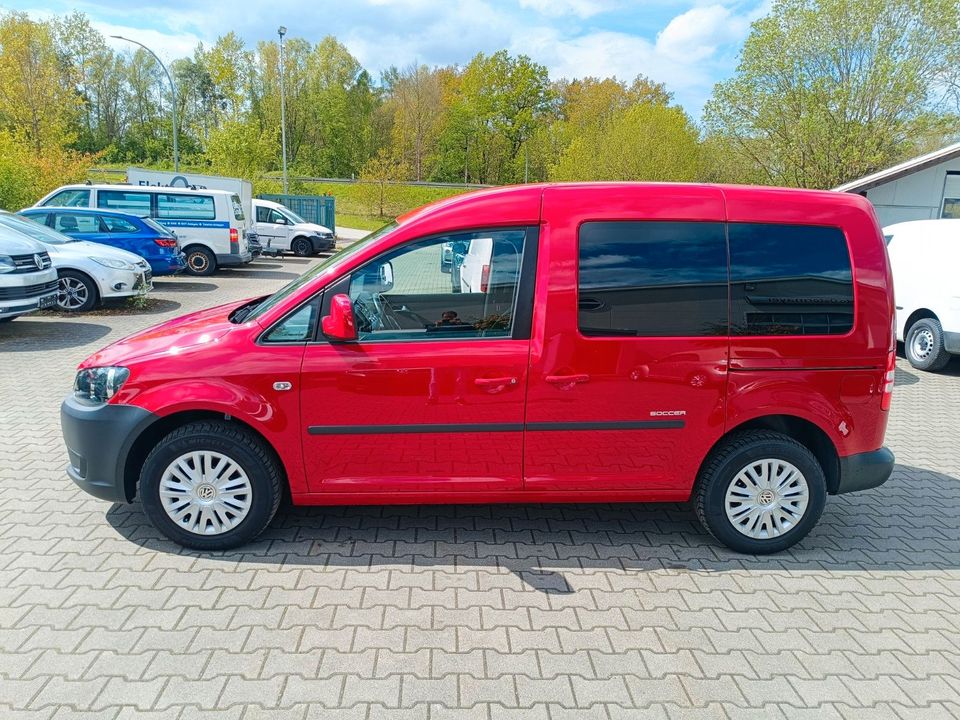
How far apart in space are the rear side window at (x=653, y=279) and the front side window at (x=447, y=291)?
0.40m

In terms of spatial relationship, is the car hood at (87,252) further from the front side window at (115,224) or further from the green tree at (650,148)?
the green tree at (650,148)

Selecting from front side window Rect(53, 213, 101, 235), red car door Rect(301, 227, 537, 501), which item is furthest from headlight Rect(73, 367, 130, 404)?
front side window Rect(53, 213, 101, 235)

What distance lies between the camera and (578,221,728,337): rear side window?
12.1 feet

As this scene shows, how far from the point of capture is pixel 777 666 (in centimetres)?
303

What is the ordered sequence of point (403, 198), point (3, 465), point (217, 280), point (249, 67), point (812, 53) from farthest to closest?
point (249, 67), point (403, 198), point (812, 53), point (217, 280), point (3, 465)

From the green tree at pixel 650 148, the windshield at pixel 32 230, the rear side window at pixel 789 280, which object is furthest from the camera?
the green tree at pixel 650 148

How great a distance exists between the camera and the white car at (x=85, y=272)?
440 inches

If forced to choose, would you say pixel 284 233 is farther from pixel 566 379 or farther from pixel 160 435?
pixel 566 379

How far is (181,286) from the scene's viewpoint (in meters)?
15.1

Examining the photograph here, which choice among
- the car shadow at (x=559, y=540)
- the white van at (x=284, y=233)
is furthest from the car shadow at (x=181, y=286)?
the car shadow at (x=559, y=540)

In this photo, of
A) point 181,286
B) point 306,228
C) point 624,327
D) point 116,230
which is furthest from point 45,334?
point 306,228

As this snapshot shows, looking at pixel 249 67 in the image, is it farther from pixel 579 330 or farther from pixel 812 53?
pixel 579 330

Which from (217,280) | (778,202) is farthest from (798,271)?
(217,280)

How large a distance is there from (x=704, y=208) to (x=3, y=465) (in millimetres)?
4963
